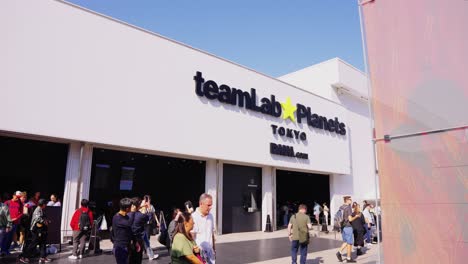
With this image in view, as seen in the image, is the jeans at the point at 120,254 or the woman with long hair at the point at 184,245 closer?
the woman with long hair at the point at 184,245

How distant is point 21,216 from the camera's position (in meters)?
9.80

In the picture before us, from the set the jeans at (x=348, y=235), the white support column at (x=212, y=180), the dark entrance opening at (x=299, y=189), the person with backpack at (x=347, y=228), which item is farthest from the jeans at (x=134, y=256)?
the dark entrance opening at (x=299, y=189)

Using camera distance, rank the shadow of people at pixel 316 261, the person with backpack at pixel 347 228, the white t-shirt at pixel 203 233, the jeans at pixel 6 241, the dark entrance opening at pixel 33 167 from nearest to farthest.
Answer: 1. the white t-shirt at pixel 203 233
2. the jeans at pixel 6 241
3. the shadow of people at pixel 316 261
4. the person with backpack at pixel 347 228
5. the dark entrance opening at pixel 33 167

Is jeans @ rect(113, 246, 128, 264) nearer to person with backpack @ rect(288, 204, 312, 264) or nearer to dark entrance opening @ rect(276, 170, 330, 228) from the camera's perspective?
person with backpack @ rect(288, 204, 312, 264)

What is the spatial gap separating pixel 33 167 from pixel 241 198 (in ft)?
30.6

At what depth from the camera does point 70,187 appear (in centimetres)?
1142

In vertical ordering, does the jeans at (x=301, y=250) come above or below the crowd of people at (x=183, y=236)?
below

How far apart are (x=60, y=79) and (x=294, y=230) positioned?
862 centimetres

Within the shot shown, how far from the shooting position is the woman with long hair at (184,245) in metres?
3.62

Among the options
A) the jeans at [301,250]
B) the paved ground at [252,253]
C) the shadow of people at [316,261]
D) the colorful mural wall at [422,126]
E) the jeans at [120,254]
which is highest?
the colorful mural wall at [422,126]

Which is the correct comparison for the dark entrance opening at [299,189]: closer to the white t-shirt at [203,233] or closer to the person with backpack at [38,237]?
the person with backpack at [38,237]

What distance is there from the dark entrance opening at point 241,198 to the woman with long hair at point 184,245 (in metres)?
12.8

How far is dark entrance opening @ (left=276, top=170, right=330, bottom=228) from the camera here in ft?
80.7

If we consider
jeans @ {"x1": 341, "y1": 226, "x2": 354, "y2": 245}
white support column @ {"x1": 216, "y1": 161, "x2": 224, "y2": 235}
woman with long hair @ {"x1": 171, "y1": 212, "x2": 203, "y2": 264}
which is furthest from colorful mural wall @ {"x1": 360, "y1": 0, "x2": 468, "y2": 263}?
white support column @ {"x1": 216, "y1": 161, "x2": 224, "y2": 235}
